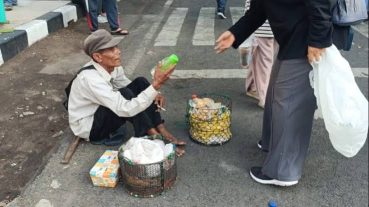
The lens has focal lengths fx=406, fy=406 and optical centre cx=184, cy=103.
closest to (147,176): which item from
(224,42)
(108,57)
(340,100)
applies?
(108,57)

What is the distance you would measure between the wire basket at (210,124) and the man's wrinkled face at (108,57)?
2.34ft

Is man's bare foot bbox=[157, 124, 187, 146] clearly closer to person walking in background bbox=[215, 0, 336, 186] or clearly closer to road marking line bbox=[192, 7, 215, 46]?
person walking in background bbox=[215, 0, 336, 186]

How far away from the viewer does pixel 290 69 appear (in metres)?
2.61

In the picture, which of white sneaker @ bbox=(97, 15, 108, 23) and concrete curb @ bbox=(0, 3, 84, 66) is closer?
concrete curb @ bbox=(0, 3, 84, 66)

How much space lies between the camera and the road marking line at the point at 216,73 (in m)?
Answer: 5.00

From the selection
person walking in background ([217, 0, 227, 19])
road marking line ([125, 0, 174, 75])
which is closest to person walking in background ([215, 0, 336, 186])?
road marking line ([125, 0, 174, 75])

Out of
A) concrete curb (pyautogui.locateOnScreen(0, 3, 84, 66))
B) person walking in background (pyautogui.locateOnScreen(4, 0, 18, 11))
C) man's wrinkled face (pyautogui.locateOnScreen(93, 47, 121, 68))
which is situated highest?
man's wrinkled face (pyautogui.locateOnScreen(93, 47, 121, 68))

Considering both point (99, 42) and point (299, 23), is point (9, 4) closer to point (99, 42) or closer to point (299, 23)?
point (99, 42)

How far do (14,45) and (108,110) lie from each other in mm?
2883

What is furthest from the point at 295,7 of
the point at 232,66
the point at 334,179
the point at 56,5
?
the point at 56,5

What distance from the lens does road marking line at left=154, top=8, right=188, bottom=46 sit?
6461 millimetres

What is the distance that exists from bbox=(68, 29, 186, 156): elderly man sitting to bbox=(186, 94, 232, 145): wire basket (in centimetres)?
16

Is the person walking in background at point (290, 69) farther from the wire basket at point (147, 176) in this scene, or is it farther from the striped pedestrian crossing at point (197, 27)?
the striped pedestrian crossing at point (197, 27)

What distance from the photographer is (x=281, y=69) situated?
2.66 meters
